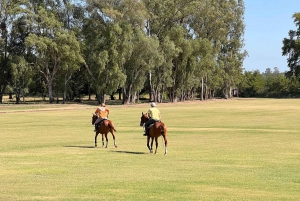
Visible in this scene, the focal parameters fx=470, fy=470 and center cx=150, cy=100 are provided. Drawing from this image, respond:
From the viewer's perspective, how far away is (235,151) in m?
20.7

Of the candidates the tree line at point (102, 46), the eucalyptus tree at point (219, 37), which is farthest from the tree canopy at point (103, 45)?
the eucalyptus tree at point (219, 37)

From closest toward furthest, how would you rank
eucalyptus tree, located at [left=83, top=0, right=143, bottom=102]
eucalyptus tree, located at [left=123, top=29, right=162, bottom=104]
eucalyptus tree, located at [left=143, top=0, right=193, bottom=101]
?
eucalyptus tree, located at [left=83, top=0, right=143, bottom=102] → eucalyptus tree, located at [left=123, top=29, right=162, bottom=104] → eucalyptus tree, located at [left=143, top=0, right=193, bottom=101]

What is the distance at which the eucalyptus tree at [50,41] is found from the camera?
7836cm

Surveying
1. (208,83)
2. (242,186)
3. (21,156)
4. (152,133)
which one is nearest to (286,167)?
(242,186)

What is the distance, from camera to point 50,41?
3068 inches

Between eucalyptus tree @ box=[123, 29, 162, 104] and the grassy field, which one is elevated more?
eucalyptus tree @ box=[123, 29, 162, 104]

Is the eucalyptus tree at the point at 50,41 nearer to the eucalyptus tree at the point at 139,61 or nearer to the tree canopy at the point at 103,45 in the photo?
the tree canopy at the point at 103,45

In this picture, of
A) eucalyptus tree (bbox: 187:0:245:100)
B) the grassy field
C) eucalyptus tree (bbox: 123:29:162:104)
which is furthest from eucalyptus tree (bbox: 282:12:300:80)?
the grassy field

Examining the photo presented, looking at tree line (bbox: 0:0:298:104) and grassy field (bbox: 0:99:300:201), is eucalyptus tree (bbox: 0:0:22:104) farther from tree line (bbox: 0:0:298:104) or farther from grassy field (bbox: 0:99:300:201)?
grassy field (bbox: 0:99:300:201)

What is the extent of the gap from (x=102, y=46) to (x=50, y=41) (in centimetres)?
907

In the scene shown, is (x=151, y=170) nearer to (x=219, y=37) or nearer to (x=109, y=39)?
(x=109, y=39)

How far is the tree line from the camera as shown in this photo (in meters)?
79.6

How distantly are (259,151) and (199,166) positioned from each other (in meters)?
5.56

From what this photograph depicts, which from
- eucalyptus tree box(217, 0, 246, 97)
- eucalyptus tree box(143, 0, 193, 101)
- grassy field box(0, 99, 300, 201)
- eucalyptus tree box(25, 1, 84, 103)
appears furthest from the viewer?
eucalyptus tree box(217, 0, 246, 97)
